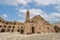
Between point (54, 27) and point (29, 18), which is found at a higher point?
point (29, 18)

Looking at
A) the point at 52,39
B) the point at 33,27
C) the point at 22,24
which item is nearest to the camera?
the point at 52,39

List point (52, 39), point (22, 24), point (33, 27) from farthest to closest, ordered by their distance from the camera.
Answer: point (22, 24)
point (33, 27)
point (52, 39)

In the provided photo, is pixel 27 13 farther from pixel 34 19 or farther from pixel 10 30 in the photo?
pixel 10 30

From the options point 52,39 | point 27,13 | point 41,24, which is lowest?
point 52,39

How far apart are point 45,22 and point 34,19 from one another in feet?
11.3

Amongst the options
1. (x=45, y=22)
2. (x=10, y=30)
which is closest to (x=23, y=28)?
(x=10, y=30)

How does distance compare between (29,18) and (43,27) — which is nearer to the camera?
(43,27)

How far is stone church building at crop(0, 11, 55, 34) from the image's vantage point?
3994cm

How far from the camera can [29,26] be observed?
40.0 m

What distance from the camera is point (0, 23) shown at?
4259 centimetres

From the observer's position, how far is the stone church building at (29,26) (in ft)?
131

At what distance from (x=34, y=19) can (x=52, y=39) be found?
15.8 meters

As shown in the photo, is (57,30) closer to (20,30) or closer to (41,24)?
(41,24)

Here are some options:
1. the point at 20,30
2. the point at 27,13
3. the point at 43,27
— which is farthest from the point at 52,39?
the point at 27,13
